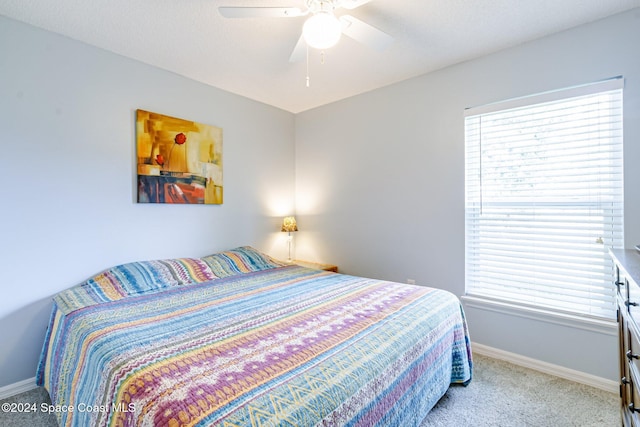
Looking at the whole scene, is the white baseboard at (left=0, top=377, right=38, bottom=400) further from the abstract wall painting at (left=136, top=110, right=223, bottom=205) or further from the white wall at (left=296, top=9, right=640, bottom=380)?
the white wall at (left=296, top=9, right=640, bottom=380)

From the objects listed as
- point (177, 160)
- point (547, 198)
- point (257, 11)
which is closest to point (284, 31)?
point (257, 11)

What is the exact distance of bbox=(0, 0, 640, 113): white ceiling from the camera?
1885 mm

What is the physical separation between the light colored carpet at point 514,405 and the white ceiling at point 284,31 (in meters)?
2.52

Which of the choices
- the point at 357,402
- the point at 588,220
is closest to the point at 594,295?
the point at 588,220

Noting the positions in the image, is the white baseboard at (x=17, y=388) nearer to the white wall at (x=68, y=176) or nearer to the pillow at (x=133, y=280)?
the white wall at (x=68, y=176)

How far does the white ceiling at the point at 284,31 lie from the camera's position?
1885 millimetres

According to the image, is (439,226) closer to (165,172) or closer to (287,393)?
(287,393)

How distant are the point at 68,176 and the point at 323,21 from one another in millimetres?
2158

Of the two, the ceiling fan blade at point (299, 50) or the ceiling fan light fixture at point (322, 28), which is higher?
the ceiling fan blade at point (299, 50)

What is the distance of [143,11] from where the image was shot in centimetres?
193

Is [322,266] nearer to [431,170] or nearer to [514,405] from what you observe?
[431,170]

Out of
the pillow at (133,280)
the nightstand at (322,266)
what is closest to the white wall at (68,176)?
the pillow at (133,280)

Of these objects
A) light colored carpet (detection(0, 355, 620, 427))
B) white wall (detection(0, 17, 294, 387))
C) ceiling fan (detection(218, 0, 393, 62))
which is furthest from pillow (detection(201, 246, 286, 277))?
ceiling fan (detection(218, 0, 393, 62))

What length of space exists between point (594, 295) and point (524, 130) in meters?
1.30
